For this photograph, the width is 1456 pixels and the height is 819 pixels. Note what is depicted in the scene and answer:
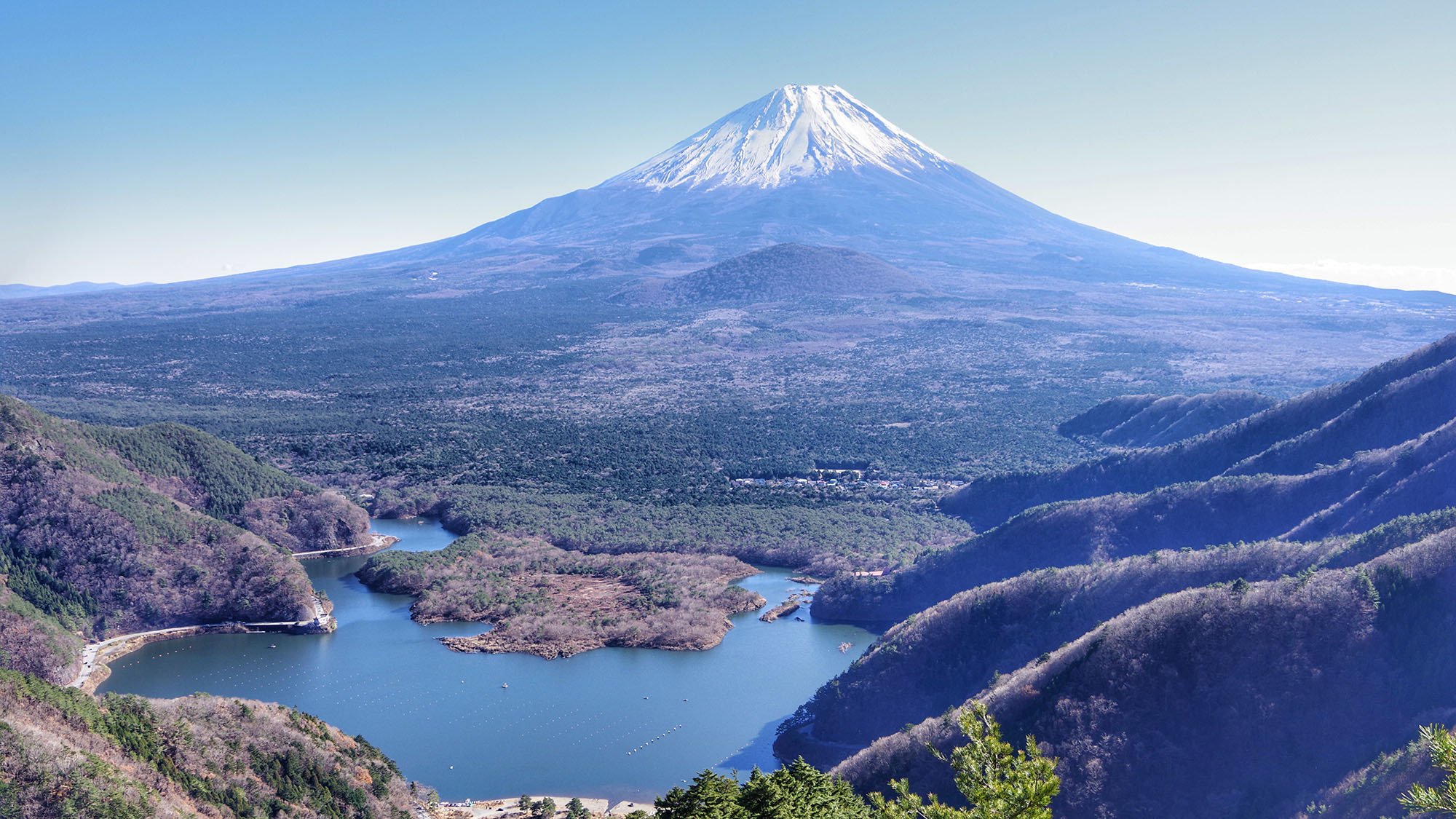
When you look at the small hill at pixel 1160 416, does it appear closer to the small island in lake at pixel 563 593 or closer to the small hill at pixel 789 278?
the small island in lake at pixel 563 593

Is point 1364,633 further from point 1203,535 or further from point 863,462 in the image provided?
point 863,462

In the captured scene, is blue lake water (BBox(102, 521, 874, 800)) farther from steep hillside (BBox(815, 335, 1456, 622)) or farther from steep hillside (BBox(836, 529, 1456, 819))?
steep hillside (BBox(836, 529, 1456, 819))

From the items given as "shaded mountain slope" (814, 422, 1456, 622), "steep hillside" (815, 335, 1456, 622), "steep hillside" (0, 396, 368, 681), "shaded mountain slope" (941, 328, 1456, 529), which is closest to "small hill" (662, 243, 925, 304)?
"shaded mountain slope" (941, 328, 1456, 529)

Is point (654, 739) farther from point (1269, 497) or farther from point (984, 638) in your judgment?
point (1269, 497)

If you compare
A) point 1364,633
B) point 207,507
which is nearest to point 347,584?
point 207,507

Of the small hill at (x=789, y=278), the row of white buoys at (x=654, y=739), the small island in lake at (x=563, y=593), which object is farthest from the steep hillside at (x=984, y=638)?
the small hill at (x=789, y=278)

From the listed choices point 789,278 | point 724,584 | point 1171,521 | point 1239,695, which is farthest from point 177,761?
point 789,278

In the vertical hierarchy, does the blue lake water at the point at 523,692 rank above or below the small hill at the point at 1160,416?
below
